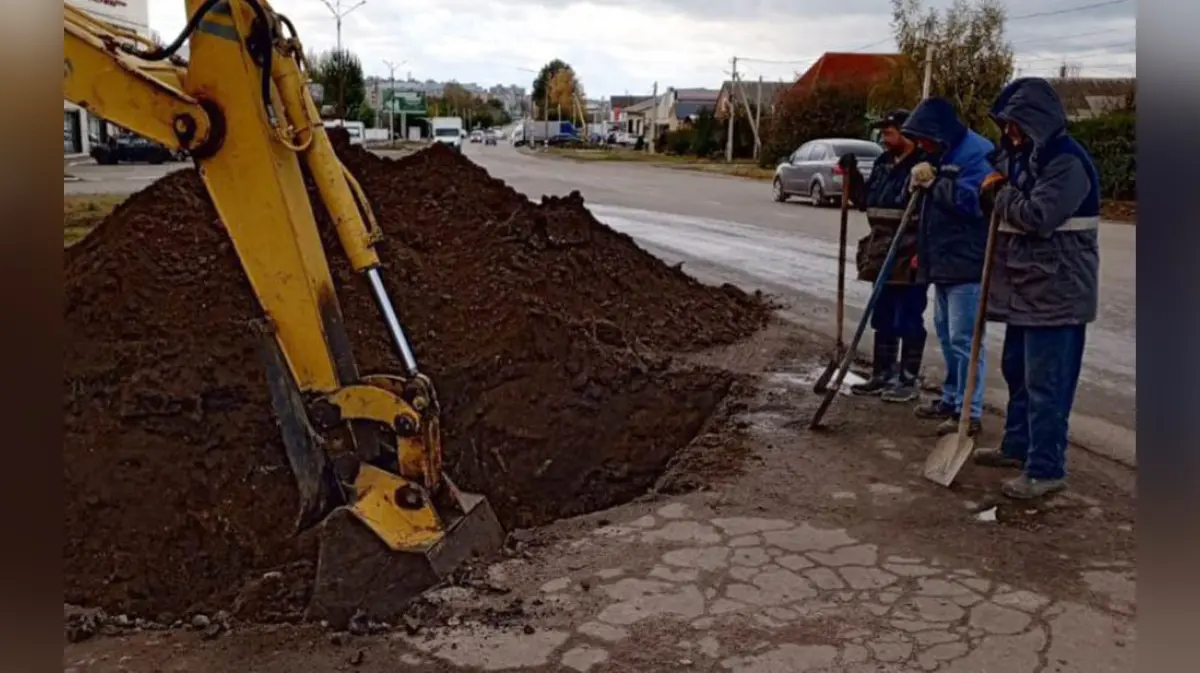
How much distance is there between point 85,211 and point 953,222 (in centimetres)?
1449

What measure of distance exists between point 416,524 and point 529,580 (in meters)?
0.50

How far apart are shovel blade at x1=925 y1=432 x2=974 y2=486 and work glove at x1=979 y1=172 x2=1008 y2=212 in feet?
3.92

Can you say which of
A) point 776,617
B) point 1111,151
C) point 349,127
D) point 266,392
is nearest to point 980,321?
point 776,617

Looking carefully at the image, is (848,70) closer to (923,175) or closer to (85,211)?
(85,211)

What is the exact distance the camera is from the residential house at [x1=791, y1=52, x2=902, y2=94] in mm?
27891

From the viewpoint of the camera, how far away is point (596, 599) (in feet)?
12.6

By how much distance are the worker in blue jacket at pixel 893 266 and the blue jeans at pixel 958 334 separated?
11.0 inches

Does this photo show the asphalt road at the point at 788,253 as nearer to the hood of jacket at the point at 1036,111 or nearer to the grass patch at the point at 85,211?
the grass patch at the point at 85,211

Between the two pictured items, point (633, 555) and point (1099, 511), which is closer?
point (633, 555)

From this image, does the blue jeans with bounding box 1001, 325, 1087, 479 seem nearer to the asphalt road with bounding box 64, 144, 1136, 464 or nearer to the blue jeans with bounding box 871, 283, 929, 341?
the asphalt road with bounding box 64, 144, 1136, 464

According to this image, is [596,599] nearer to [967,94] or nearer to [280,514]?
[280,514]

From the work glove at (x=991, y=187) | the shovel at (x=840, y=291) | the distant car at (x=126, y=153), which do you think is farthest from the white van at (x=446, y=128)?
the work glove at (x=991, y=187)
